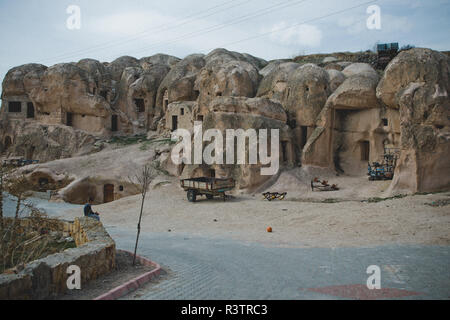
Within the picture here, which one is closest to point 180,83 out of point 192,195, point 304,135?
point 304,135

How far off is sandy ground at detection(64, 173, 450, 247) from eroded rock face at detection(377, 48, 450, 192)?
157 cm

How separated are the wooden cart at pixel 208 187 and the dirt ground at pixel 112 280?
437 inches

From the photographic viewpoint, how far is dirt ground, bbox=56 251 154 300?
6.78 metres

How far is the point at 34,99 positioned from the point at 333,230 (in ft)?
106

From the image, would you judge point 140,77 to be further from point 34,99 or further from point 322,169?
point 322,169

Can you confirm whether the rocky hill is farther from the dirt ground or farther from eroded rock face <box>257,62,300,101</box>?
the dirt ground

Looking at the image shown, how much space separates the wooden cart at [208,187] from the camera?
20750 mm

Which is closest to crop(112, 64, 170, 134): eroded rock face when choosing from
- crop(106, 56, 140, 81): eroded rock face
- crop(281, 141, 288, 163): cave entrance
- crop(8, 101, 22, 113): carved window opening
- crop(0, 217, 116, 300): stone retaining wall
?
crop(106, 56, 140, 81): eroded rock face

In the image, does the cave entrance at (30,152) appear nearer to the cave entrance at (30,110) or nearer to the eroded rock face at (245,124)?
the cave entrance at (30,110)

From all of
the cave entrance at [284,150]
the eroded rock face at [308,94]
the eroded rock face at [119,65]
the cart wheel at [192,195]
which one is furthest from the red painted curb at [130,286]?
the eroded rock face at [119,65]

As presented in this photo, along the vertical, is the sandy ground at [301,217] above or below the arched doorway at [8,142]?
below

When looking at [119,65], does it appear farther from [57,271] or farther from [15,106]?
[57,271]

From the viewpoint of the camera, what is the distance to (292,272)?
26.6 feet

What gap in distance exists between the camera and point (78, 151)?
34.2 m
